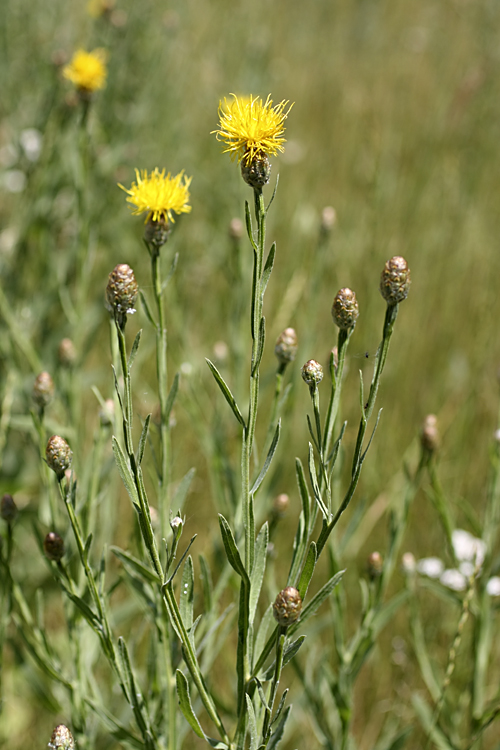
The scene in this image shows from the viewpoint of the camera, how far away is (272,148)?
111 cm

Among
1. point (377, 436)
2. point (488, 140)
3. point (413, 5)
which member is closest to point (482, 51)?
point (488, 140)

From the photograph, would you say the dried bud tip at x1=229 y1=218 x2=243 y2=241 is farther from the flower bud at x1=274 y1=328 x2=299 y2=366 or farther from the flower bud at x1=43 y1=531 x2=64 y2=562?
the flower bud at x1=43 y1=531 x2=64 y2=562

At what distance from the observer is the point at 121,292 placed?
1134 mm

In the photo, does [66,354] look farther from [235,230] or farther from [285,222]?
[285,222]

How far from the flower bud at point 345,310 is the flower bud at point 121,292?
1.16 ft

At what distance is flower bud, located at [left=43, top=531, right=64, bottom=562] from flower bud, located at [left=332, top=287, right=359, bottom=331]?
691mm

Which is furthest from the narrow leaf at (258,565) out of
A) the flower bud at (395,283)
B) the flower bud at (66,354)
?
the flower bud at (66,354)

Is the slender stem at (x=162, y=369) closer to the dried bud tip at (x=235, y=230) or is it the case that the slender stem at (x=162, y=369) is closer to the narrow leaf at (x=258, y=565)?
the narrow leaf at (x=258, y=565)

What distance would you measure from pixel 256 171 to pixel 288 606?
679mm

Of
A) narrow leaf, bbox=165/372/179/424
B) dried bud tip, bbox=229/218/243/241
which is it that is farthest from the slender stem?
dried bud tip, bbox=229/218/243/241

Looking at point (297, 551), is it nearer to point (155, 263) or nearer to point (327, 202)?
point (155, 263)

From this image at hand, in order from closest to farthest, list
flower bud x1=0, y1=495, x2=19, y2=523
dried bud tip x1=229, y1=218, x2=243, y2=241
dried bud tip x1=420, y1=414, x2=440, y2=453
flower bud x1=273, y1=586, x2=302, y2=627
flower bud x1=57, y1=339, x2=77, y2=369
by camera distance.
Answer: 1. flower bud x1=273, y1=586, x2=302, y2=627
2. flower bud x1=0, y1=495, x2=19, y2=523
3. dried bud tip x1=420, y1=414, x2=440, y2=453
4. flower bud x1=57, y1=339, x2=77, y2=369
5. dried bud tip x1=229, y1=218, x2=243, y2=241

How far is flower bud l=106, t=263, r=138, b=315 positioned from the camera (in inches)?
44.4

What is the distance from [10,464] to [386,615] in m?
1.89
